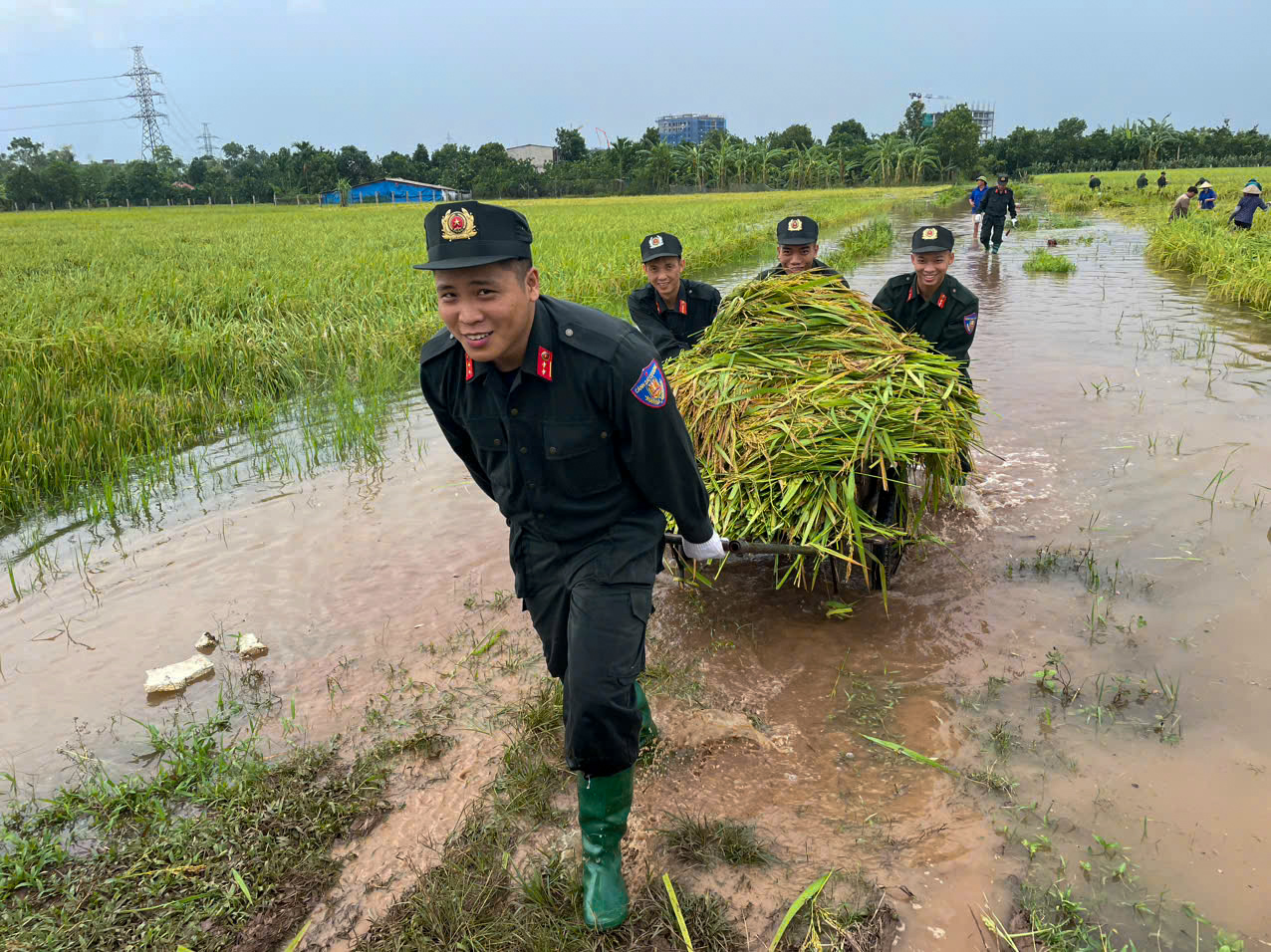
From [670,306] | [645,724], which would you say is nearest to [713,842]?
[645,724]

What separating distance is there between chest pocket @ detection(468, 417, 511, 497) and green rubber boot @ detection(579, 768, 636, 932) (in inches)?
30.9

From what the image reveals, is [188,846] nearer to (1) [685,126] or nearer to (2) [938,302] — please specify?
(2) [938,302]

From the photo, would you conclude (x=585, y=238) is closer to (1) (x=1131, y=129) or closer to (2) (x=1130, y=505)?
(2) (x=1130, y=505)

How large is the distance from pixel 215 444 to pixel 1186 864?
6.05 metres

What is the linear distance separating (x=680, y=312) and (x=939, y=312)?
1.53m

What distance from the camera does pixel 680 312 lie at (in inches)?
199

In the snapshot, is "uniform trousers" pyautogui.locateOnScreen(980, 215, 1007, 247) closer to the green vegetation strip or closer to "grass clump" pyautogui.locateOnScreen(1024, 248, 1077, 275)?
"grass clump" pyautogui.locateOnScreen(1024, 248, 1077, 275)

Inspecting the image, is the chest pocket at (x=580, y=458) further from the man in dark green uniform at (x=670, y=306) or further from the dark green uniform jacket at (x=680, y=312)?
the dark green uniform jacket at (x=680, y=312)

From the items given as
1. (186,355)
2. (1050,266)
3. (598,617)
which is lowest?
(598,617)

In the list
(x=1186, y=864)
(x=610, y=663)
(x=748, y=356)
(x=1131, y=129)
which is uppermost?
(x=1131, y=129)

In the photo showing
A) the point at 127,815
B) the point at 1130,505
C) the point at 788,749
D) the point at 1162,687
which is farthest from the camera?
the point at 1130,505

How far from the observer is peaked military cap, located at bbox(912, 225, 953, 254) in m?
4.33

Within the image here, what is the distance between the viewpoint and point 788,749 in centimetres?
261

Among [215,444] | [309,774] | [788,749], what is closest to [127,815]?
[309,774]
